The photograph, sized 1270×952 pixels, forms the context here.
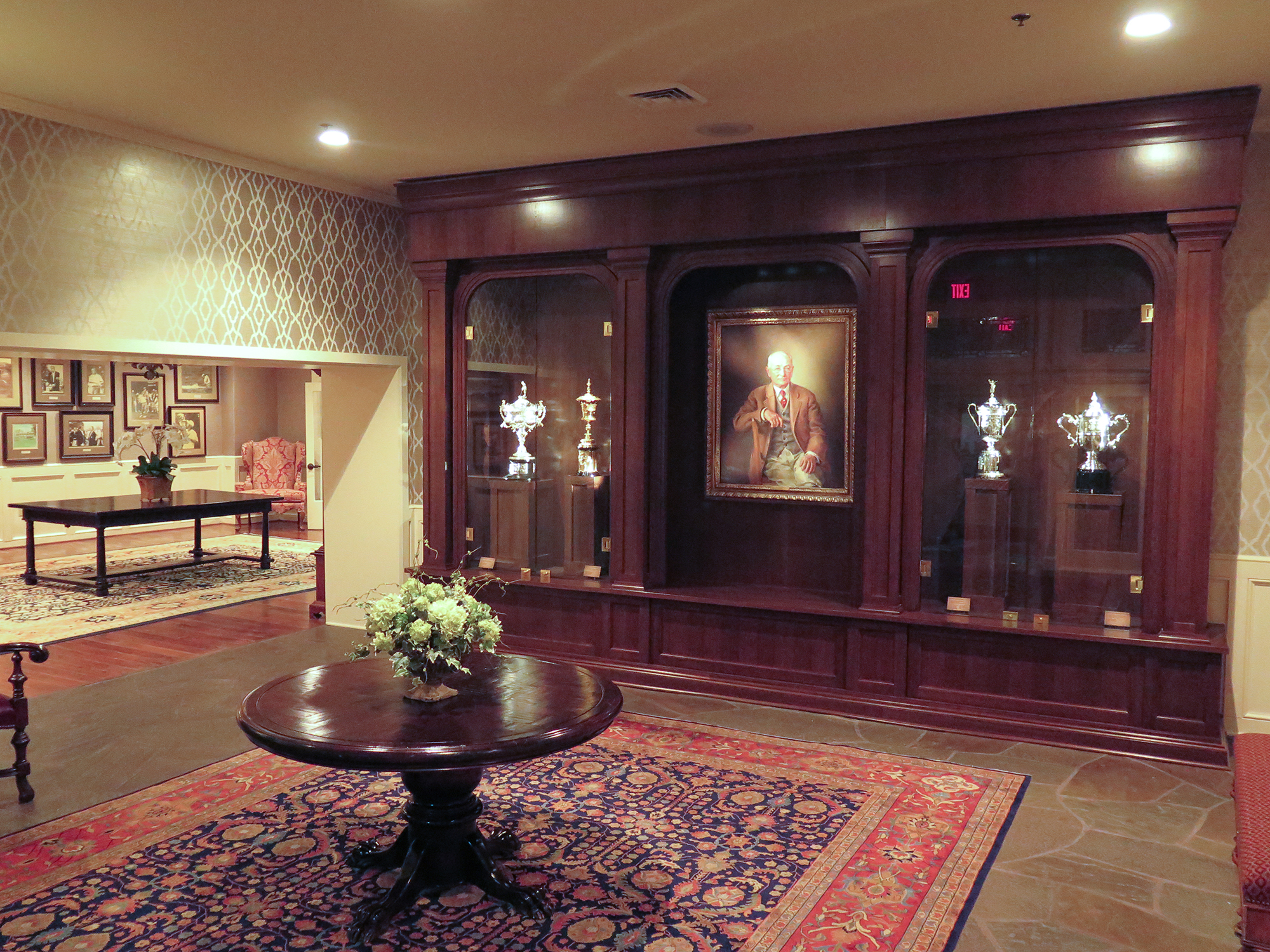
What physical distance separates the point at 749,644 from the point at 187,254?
3.63 metres

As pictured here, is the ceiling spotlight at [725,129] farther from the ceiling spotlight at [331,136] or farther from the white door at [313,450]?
the white door at [313,450]

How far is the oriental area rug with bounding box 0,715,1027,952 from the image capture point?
2.95 metres

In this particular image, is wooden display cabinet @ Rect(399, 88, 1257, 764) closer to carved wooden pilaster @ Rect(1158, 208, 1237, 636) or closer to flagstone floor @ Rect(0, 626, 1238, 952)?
carved wooden pilaster @ Rect(1158, 208, 1237, 636)

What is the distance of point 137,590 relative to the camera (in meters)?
8.39

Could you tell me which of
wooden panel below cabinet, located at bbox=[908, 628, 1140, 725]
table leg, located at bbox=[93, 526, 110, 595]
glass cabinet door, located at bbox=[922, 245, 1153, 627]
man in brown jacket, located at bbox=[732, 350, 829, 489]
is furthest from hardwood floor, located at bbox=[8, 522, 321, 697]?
glass cabinet door, located at bbox=[922, 245, 1153, 627]

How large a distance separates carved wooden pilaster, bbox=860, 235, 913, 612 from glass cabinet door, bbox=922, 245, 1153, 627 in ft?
0.65

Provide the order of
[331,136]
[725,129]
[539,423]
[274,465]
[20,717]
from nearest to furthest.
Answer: [20,717] → [725,129] → [331,136] → [539,423] → [274,465]

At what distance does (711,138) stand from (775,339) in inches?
47.5

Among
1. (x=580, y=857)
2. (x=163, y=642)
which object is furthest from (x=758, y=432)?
(x=163, y=642)

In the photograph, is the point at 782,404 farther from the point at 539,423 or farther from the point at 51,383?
the point at 51,383

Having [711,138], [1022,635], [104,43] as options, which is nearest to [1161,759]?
[1022,635]

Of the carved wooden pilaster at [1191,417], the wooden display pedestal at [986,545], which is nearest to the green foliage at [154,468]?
the wooden display pedestal at [986,545]

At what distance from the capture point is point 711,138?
514 centimetres

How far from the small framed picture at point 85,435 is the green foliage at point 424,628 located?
1008 centimetres
